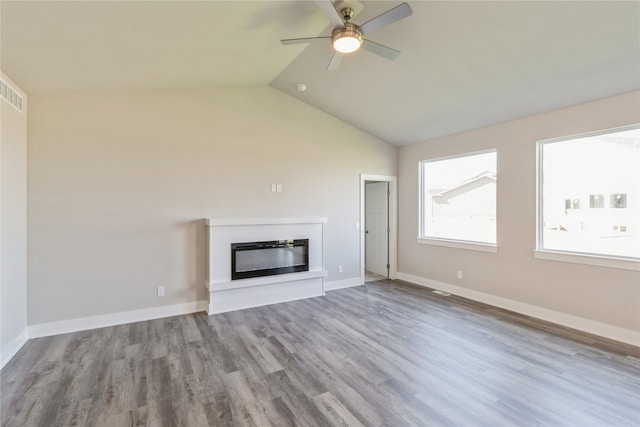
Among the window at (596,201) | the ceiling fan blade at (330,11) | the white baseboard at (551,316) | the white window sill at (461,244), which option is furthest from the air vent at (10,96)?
the window at (596,201)

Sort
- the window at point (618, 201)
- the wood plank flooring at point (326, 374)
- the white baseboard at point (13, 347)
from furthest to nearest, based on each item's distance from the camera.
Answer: the window at point (618, 201), the white baseboard at point (13, 347), the wood plank flooring at point (326, 374)

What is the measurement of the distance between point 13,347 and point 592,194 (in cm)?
635

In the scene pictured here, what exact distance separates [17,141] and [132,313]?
7.32ft

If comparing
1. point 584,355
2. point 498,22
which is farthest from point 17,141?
point 584,355

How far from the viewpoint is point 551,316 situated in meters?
3.66

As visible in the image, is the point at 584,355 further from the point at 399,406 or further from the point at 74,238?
the point at 74,238

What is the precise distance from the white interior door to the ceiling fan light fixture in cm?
371

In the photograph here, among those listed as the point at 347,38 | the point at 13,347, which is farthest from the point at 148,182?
the point at 347,38

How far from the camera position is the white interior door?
6047mm

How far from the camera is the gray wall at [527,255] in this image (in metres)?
3.16

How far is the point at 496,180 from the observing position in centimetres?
427

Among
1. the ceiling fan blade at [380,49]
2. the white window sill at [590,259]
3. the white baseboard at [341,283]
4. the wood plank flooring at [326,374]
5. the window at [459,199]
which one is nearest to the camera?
the wood plank flooring at [326,374]

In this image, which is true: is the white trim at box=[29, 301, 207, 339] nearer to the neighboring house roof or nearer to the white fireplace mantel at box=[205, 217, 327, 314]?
the white fireplace mantel at box=[205, 217, 327, 314]

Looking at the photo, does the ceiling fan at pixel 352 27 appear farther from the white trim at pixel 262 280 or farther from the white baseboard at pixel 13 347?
the white baseboard at pixel 13 347
